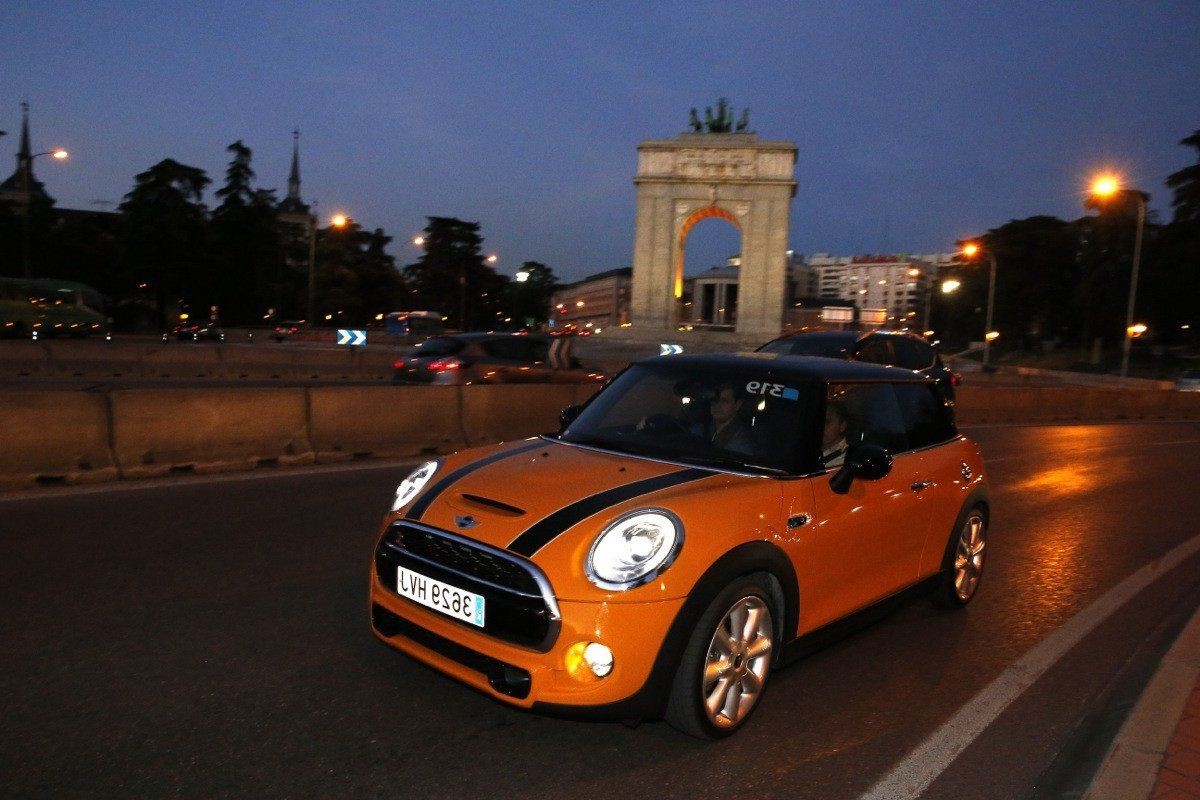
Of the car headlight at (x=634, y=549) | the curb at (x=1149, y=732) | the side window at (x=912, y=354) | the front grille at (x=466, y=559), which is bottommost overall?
the curb at (x=1149, y=732)

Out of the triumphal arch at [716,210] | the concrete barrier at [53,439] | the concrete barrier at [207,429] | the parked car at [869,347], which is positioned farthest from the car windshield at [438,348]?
the triumphal arch at [716,210]

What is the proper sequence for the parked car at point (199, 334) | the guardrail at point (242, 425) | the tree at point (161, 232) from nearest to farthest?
the guardrail at point (242, 425) < the parked car at point (199, 334) < the tree at point (161, 232)

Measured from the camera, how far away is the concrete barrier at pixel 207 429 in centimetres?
913

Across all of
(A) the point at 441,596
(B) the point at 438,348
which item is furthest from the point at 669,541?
(B) the point at 438,348

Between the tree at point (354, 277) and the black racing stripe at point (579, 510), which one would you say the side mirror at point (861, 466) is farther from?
the tree at point (354, 277)

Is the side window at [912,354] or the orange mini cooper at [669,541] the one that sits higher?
the side window at [912,354]

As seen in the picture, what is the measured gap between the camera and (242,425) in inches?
395

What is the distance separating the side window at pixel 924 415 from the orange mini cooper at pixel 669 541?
83 mm

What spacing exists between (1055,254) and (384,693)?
90.3 meters

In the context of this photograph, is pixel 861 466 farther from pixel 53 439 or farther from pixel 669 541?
pixel 53 439

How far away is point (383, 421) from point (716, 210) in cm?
5315

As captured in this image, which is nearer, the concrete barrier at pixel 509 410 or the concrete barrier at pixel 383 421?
the concrete barrier at pixel 383 421

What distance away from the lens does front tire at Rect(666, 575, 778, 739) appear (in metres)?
3.65

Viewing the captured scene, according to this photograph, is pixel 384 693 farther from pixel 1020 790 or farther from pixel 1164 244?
pixel 1164 244
